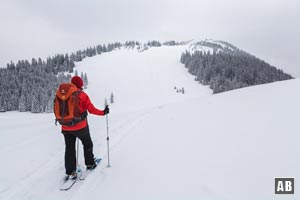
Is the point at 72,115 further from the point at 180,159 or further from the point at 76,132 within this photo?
the point at 180,159

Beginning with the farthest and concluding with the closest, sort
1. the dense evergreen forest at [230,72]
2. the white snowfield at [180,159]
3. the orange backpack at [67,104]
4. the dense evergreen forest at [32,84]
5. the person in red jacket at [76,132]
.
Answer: the dense evergreen forest at [230,72]
the dense evergreen forest at [32,84]
the person in red jacket at [76,132]
the orange backpack at [67,104]
the white snowfield at [180,159]

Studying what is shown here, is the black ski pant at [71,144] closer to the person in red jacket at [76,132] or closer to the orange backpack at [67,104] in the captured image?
the person in red jacket at [76,132]

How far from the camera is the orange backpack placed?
492 cm

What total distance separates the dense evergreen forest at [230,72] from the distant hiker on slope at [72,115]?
75694 millimetres

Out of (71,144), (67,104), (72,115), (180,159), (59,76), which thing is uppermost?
(59,76)

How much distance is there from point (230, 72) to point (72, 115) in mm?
92217

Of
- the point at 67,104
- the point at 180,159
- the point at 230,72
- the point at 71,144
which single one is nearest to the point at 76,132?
the point at 71,144

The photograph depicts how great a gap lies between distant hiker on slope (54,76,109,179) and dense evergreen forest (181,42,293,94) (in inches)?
2980

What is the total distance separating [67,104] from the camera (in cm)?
497

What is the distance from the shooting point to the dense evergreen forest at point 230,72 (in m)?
81.9

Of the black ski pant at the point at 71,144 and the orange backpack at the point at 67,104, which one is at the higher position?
the orange backpack at the point at 67,104

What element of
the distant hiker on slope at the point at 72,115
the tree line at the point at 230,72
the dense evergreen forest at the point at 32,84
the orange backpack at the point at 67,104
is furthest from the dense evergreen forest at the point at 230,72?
the orange backpack at the point at 67,104

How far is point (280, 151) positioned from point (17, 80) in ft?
286

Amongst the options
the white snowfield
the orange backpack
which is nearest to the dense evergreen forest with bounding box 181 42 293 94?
the white snowfield
